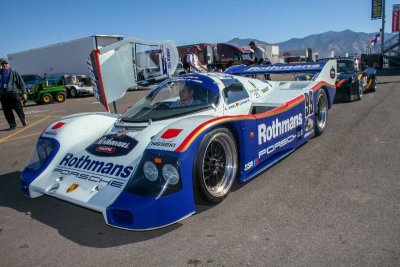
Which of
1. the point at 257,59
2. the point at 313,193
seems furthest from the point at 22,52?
the point at 313,193

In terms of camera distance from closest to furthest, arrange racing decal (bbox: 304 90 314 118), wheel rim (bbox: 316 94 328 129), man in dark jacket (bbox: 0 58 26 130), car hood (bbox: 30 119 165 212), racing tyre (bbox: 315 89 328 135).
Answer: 1. car hood (bbox: 30 119 165 212)
2. racing decal (bbox: 304 90 314 118)
3. racing tyre (bbox: 315 89 328 135)
4. wheel rim (bbox: 316 94 328 129)
5. man in dark jacket (bbox: 0 58 26 130)

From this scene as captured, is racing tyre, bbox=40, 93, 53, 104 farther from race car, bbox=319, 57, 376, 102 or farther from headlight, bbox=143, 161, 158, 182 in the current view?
headlight, bbox=143, 161, 158, 182

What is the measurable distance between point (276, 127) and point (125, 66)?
2.78 meters

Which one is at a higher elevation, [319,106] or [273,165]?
[319,106]

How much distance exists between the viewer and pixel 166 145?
116 inches

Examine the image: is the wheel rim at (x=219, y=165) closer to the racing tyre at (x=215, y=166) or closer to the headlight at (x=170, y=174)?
the racing tyre at (x=215, y=166)

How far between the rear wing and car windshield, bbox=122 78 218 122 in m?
1.04

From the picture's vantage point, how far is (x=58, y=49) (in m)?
24.8

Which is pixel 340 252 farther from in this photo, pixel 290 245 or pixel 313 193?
pixel 313 193

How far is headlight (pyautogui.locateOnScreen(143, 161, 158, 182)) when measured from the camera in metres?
2.88

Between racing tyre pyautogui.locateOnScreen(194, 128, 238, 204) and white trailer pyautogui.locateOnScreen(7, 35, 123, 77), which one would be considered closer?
racing tyre pyautogui.locateOnScreen(194, 128, 238, 204)

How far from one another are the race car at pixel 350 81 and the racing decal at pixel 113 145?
742cm

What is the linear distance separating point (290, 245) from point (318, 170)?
1842mm

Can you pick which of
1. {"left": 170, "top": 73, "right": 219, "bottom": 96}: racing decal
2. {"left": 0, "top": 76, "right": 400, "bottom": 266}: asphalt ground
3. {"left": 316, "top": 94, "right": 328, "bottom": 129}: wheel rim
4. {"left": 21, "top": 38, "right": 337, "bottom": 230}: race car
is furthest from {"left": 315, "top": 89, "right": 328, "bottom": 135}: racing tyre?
{"left": 170, "top": 73, "right": 219, "bottom": 96}: racing decal
